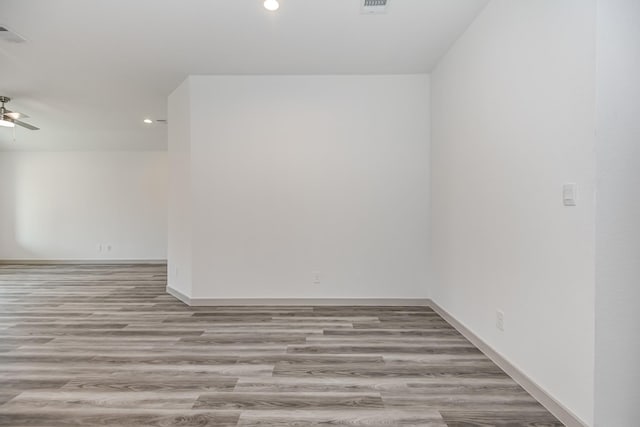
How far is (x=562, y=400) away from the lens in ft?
5.80

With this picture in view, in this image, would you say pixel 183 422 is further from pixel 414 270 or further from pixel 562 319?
pixel 414 270

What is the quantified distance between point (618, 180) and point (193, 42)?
3325 millimetres

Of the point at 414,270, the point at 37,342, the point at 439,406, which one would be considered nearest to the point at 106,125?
the point at 37,342

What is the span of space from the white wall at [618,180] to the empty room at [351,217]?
0.03 feet

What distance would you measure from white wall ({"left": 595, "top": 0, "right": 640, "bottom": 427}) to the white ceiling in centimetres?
128

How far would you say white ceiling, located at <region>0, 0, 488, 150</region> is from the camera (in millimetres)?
2611

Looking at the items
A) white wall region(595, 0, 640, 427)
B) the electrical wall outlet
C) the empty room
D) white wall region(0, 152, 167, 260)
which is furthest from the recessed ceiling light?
white wall region(0, 152, 167, 260)

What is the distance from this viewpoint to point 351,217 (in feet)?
12.7

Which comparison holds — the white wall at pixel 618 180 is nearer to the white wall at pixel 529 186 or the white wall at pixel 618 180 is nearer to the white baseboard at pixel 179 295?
the white wall at pixel 529 186

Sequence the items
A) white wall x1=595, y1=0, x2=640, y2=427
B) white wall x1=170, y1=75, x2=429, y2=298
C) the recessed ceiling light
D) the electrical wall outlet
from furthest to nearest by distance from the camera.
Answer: white wall x1=170, y1=75, x2=429, y2=298, the recessed ceiling light, the electrical wall outlet, white wall x1=595, y1=0, x2=640, y2=427

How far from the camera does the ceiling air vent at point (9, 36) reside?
112 inches

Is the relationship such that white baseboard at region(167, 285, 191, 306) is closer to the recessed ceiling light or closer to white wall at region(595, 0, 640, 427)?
the recessed ceiling light

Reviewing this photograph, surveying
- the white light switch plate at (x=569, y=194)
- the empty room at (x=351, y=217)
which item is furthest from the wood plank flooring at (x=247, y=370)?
the white light switch plate at (x=569, y=194)

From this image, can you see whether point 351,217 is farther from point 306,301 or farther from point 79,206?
point 79,206
